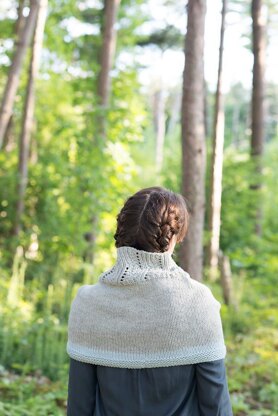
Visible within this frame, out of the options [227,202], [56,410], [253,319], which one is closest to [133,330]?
[56,410]

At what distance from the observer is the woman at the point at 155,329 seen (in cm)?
207

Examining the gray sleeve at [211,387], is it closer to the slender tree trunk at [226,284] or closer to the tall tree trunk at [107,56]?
the slender tree trunk at [226,284]

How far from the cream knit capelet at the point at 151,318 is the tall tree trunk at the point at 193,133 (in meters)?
3.40

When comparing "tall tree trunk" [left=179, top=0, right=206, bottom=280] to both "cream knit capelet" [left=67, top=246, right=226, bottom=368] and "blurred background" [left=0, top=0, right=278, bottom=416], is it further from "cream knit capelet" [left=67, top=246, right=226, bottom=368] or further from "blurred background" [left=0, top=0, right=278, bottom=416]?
"cream knit capelet" [left=67, top=246, right=226, bottom=368]

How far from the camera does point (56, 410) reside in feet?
14.7

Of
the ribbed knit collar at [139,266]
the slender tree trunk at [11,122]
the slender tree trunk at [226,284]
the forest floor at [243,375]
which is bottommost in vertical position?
the forest floor at [243,375]

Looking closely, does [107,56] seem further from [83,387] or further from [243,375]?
[83,387]

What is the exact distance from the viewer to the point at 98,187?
930 cm

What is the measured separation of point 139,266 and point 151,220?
0.16 m

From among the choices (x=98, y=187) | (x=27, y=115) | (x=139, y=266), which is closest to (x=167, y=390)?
(x=139, y=266)

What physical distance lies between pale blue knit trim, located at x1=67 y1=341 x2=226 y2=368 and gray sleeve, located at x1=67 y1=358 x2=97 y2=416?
0.06m

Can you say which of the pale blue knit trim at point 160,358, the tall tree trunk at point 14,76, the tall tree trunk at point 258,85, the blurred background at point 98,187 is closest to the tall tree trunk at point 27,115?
the blurred background at point 98,187

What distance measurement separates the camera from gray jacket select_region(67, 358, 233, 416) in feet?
6.77

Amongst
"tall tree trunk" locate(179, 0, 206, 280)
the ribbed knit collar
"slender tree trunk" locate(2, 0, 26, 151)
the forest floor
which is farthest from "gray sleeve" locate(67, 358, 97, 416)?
"slender tree trunk" locate(2, 0, 26, 151)
